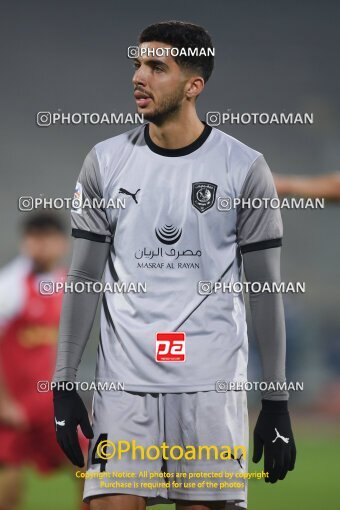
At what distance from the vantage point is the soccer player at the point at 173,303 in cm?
245

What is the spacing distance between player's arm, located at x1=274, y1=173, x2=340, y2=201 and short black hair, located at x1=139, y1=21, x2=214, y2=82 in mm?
419

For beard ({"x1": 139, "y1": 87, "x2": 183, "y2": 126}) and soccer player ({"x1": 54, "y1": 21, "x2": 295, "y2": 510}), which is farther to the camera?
beard ({"x1": 139, "y1": 87, "x2": 183, "y2": 126})

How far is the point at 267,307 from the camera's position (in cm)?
253

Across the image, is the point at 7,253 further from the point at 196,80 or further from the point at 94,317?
the point at 196,80

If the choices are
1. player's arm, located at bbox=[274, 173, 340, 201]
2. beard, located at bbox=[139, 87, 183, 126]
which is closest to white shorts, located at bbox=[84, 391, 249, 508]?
player's arm, located at bbox=[274, 173, 340, 201]

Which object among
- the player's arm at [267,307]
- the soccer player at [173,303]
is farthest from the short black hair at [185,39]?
the player's arm at [267,307]

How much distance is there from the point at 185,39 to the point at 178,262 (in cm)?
69

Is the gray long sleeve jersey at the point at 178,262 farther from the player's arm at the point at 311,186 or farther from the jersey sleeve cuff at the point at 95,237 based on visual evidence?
the player's arm at the point at 311,186

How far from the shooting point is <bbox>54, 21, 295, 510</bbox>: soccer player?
2451mm

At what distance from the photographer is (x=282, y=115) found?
9.41ft

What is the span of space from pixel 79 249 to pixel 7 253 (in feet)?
1.58

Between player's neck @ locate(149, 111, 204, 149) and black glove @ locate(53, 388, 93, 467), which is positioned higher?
player's neck @ locate(149, 111, 204, 149)

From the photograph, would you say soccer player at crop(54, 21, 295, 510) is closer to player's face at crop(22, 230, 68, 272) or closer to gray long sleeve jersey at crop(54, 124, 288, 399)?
gray long sleeve jersey at crop(54, 124, 288, 399)

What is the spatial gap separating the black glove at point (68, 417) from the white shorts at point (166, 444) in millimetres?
67
